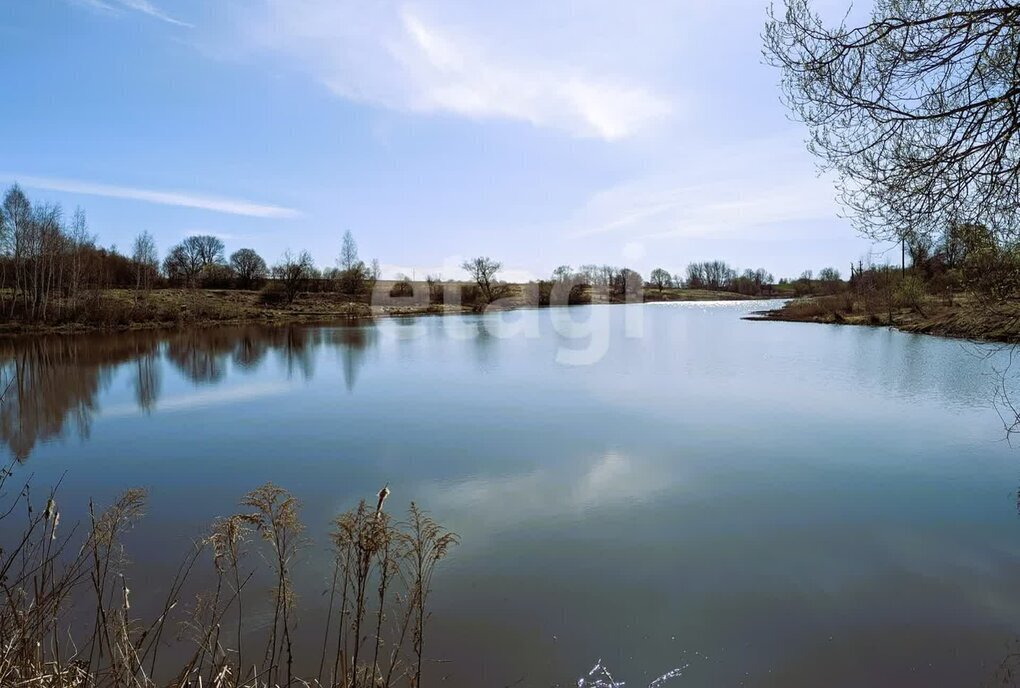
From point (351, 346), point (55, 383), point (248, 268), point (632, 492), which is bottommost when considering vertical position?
point (632, 492)

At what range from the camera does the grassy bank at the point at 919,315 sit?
4.72m

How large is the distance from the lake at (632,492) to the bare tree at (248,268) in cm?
3789

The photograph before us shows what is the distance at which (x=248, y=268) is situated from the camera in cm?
5125

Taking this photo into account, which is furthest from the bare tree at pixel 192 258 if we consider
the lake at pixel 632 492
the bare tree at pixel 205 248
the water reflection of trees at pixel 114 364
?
the lake at pixel 632 492

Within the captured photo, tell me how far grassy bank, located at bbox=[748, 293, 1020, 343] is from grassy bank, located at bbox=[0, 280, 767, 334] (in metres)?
25.6

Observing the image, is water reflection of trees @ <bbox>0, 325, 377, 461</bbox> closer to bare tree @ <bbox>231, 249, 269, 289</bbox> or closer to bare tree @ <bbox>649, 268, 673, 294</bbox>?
bare tree @ <bbox>231, 249, 269, 289</bbox>

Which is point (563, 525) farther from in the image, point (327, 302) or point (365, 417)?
point (327, 302)

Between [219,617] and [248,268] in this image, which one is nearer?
[219,617]

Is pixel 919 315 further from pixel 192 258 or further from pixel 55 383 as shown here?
pixel 192 258

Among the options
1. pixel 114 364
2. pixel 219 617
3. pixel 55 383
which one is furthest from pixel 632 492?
pixel 114 364

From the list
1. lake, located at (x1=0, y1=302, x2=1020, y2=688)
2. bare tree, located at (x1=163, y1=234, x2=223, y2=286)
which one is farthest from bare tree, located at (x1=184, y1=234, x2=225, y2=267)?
lake, located at (x1=0, y1=302, x2=1020, y2=688)

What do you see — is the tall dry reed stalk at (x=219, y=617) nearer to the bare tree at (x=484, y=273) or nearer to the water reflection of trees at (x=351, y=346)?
the water reflection of trees at (x=351, y=346)

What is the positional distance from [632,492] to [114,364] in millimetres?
15951

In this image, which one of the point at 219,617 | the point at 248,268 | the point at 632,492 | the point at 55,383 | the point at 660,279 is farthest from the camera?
the point at 660,279
